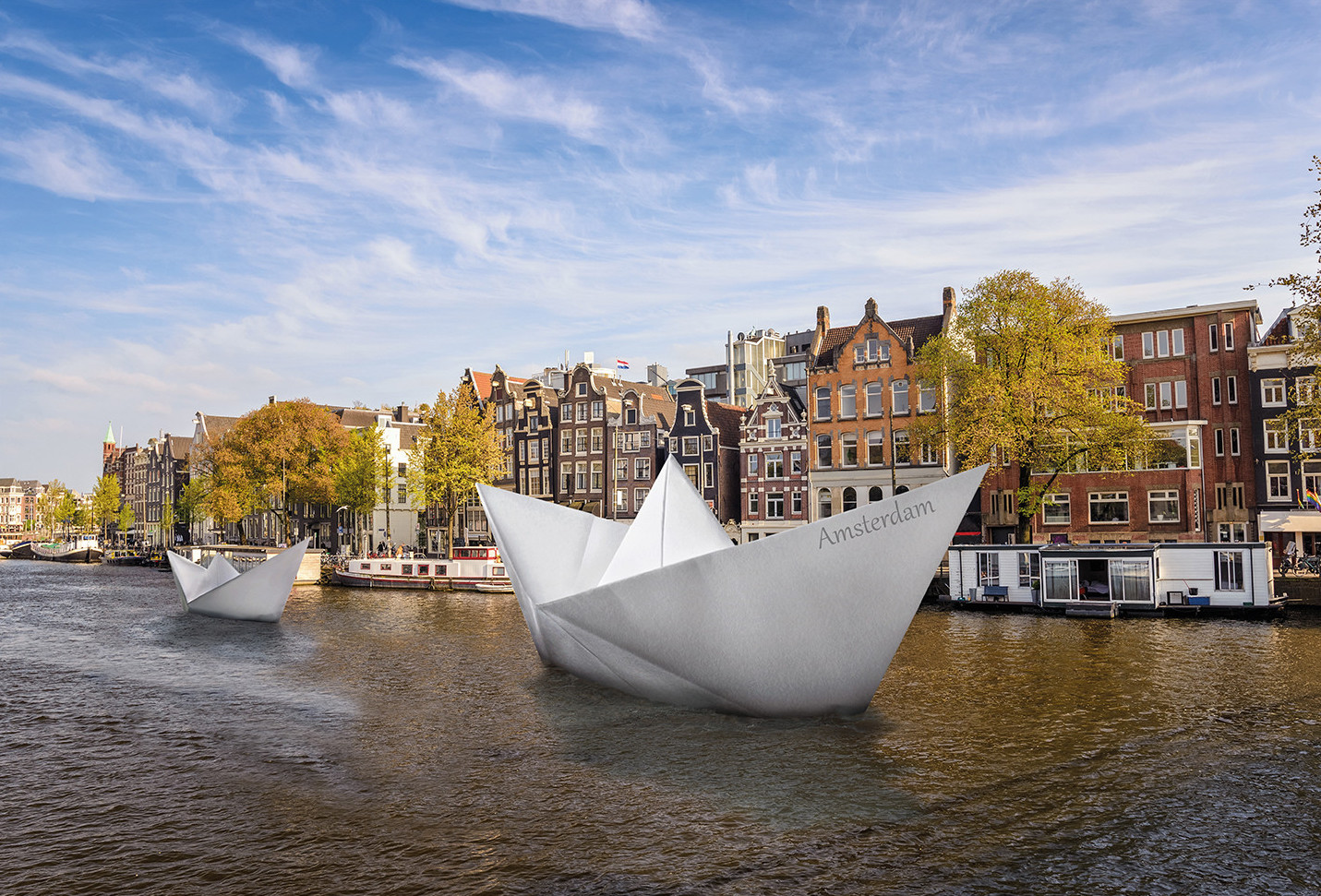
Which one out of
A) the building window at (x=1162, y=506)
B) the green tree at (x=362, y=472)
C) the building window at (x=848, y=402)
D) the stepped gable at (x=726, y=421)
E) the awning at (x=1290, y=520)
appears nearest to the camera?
the awning at (x=1290, y=520)

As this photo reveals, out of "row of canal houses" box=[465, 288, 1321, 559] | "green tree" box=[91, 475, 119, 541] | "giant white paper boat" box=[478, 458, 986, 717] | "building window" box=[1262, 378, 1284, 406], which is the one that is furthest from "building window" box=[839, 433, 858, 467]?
"green tree" box=[91, 475, 119, 541]

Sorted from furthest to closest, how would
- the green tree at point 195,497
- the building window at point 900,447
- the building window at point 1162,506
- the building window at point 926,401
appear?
the green tree at point 195,497
the building window at point 900,447
the building window at point 926,401
the building window at point 1162,506

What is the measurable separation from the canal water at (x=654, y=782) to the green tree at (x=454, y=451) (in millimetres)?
40597

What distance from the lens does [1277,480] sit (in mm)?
57594

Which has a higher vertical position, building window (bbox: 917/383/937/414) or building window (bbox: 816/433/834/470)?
building window (bbox: 917/383/937/414)

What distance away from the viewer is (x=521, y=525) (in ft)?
93.4

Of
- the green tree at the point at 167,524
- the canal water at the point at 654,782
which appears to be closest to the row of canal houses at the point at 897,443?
the canal water at the point at 654,782

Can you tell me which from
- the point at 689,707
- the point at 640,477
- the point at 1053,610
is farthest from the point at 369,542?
the point at 689,707

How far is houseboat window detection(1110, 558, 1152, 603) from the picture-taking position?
4350cm

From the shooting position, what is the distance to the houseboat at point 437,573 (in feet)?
210

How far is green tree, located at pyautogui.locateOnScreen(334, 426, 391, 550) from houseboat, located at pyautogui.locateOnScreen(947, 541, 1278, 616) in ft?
178

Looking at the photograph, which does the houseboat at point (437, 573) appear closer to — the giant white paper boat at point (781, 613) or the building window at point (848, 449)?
the building window at point (848, 449)

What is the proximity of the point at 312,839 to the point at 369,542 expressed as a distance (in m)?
87.9

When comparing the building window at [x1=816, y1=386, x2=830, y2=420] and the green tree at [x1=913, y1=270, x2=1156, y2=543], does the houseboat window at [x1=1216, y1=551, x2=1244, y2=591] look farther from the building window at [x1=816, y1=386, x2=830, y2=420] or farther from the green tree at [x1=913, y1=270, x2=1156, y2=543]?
the building window at [x1=816, y1=386, x2=830, y2=420]
